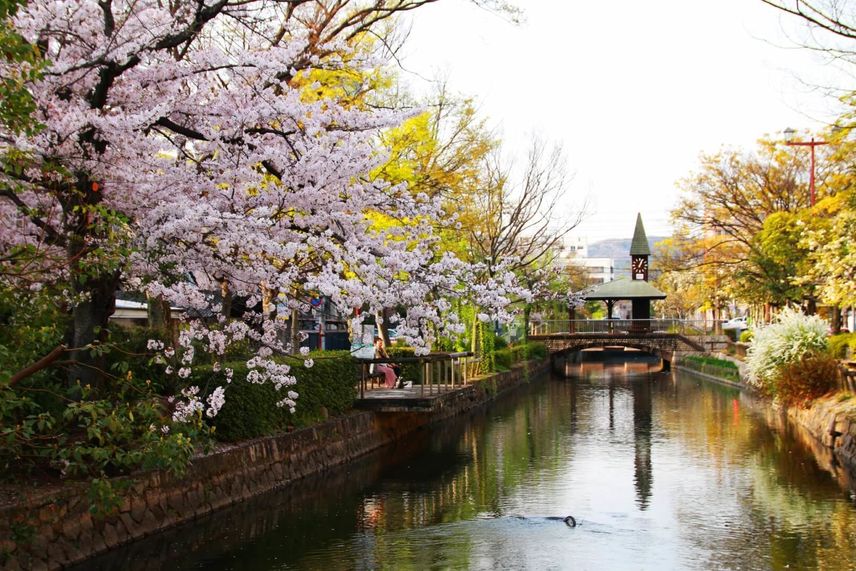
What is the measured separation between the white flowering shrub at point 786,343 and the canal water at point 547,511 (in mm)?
2476

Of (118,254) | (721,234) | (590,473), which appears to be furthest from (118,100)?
(721,234)

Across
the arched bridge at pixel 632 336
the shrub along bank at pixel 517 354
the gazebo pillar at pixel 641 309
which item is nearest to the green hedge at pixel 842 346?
the shrub along bank at pixel 517 354

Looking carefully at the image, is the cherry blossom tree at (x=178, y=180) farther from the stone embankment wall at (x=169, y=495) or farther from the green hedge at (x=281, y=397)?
the green hedge at (x=281, y=397)

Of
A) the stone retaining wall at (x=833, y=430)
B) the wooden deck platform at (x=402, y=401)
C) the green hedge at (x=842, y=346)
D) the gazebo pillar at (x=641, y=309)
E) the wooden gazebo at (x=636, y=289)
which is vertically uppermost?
the wooden gazebo at (x=636, y=289)

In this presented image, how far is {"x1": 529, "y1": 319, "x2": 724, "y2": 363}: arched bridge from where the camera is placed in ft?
163

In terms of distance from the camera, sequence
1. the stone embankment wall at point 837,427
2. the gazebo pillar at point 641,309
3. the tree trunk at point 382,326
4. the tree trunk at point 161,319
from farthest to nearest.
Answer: the gazebo pillar at point 641,309 < the stone embankment wall at point 837,427 < the tree trunk at point 161,319 < the tree trunk at point 382,326

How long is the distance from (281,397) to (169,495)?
12.0 feet

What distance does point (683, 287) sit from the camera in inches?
1741

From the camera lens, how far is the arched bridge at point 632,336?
163 feet

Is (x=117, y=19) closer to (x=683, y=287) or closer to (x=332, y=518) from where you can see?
(x=332, y=518)

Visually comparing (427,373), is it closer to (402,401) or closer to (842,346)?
(402,401)

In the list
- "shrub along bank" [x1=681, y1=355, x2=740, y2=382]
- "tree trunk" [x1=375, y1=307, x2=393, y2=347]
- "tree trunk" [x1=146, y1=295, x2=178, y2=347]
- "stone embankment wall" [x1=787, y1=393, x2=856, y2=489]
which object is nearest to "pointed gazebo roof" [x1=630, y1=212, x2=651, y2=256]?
"shrub along bank" [x1=681, y1=355, x2=740, y2=382]

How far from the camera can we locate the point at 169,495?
11.2 m

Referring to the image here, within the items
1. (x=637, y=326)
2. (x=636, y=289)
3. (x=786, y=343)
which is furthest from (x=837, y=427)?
(x=636, y=289)
